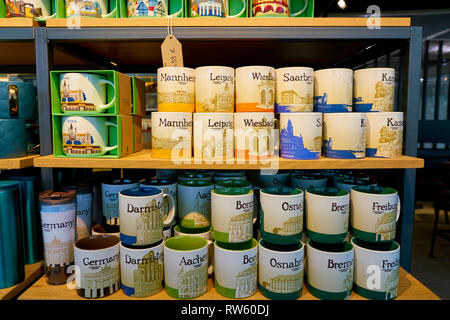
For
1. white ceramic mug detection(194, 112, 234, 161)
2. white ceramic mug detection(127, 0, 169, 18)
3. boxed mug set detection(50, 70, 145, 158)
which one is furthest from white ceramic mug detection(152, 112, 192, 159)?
white ceramic mug detection(127, 0, 169, 18)

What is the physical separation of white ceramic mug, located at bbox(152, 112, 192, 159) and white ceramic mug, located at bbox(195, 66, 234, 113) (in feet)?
0.22

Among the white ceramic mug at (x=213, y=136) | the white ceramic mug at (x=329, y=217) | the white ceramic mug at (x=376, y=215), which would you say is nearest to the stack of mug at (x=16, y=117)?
the white ceramic mug at (x=213, y=136)

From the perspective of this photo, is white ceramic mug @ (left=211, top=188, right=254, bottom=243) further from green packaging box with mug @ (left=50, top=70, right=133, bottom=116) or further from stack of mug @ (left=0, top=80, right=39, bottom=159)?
stack of mug @ (left=0, top=80, right=39, bottom=159)

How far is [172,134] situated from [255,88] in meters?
0.31

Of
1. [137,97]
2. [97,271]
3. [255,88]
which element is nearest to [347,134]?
[255,88]

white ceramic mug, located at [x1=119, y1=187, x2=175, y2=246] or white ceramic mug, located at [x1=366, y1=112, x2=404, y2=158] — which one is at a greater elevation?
white ceramic mug, located at [x1=366, y1=112, x2=404, y2=158]

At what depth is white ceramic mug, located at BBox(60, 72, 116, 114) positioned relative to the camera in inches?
38.9

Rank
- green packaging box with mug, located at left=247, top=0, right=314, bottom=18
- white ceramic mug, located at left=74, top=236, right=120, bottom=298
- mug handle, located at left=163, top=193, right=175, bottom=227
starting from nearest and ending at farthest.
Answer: white ceramic mug, located at left=74, top=236, right=120, bottom=298 → mug handle, located at left=163, top=193, right=175, bottom=227 → green packaging box with mug, located at left=247, top=0, right=314, bottom=18

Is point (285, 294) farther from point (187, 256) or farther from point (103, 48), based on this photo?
point (103, 48)

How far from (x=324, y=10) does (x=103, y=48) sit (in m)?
3.71

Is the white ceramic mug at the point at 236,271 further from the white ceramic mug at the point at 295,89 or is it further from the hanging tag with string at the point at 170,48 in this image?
the hanging tag with string at the point at 170,48

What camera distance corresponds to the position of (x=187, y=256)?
944 mm

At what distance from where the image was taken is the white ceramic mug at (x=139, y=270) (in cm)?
96

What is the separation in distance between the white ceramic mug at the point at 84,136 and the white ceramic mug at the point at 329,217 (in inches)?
27.8
